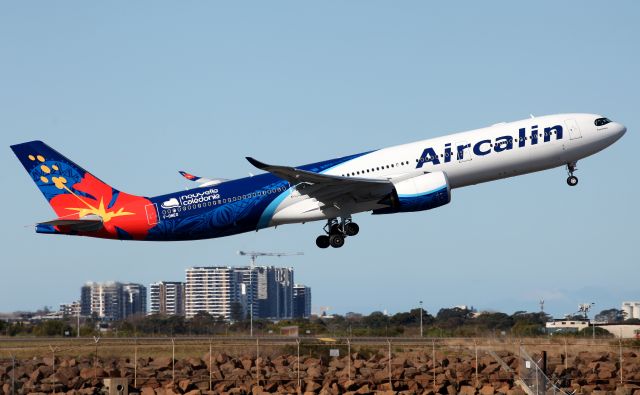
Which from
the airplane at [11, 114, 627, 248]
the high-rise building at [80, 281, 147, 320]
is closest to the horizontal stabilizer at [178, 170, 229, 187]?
the airplane at [11, 114, 627, 248]

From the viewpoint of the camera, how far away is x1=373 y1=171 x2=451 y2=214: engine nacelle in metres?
53.3

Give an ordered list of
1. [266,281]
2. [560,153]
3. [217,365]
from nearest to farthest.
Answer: [217,365] < [560,153] < [266,281]

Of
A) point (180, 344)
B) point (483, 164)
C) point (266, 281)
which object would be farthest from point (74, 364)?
point (266, 281)

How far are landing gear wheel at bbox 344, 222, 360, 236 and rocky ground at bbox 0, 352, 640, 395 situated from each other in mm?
8273

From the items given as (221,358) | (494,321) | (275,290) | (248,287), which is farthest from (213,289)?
(221,358)

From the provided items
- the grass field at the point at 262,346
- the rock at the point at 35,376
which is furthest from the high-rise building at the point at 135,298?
the rock at the point at 35,376

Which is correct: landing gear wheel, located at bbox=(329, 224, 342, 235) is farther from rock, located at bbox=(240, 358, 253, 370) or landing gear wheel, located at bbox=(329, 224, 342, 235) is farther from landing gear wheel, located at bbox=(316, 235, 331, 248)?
rock, located at bbox=(240, 358, 253, 370)

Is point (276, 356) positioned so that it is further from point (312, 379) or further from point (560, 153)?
point (560, 153)

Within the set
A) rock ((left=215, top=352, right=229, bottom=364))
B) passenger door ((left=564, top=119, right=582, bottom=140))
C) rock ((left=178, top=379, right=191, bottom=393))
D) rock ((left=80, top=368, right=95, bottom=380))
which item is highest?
passenger door ((left=564, top=119, right=582, bottom=140))

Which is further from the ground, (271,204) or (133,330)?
(271,204)

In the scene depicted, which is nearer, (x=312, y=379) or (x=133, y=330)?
(x=312, y=379)

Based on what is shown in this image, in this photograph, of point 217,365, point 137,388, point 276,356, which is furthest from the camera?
point 276,356

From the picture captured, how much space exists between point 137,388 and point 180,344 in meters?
10.8

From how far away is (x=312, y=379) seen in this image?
152 feet
